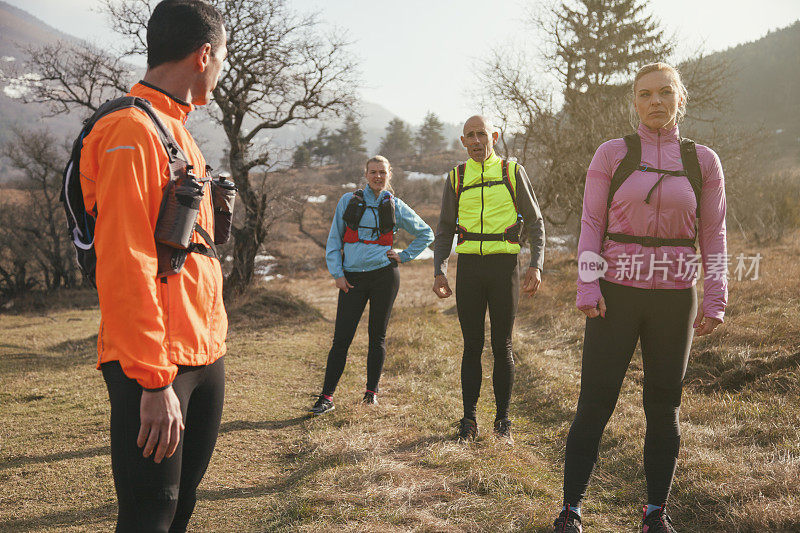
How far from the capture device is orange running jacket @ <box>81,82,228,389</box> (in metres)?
1.36

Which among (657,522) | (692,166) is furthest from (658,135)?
(657,522)

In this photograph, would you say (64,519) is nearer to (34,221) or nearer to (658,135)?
(658,135)

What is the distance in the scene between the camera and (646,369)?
2.64 m

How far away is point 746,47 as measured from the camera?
236 feet

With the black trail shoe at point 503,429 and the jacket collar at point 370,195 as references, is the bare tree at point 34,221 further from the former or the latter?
the black trail shoe at point 503,429

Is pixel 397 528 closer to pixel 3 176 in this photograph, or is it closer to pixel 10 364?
pixel 10 364

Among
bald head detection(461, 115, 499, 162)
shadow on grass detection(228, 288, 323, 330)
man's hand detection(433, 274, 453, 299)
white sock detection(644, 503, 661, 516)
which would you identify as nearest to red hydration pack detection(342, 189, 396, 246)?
man's hand detection(433, 274, 453, 299)

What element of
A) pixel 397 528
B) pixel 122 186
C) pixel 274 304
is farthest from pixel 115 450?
pixel 274 304

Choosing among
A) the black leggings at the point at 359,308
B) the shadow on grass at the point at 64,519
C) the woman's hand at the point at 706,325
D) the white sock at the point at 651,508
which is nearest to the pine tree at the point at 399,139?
the black leggings at the point at 359,308

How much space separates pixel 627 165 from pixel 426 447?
245 centimetres

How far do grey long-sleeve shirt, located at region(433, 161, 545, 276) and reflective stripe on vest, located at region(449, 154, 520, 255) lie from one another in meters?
0.08

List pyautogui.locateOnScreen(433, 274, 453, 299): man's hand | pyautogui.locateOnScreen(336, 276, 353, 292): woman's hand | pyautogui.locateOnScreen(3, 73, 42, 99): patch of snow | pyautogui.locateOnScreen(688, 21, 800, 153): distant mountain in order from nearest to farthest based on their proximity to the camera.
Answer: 1. pyautogui.locateOnScreen(433, 274, 453, 299): man's hand
2. pyautogui.locateOnScreen(336, 276, 353, 292): woman's hand
3. pyautogui.locateOnScreen(3, 73, 42, 99): patch of snow
4. pyautogui.locateOnScreen(688, 21, 800, 153): distant mountain

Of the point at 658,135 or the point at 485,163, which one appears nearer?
the point at 658,135

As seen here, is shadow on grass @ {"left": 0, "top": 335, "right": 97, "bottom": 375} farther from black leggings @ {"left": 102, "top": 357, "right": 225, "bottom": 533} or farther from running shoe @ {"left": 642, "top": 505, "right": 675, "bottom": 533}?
running shoe @ {"left": 642, "top": 505, "right": 675, "bottom": 533}
